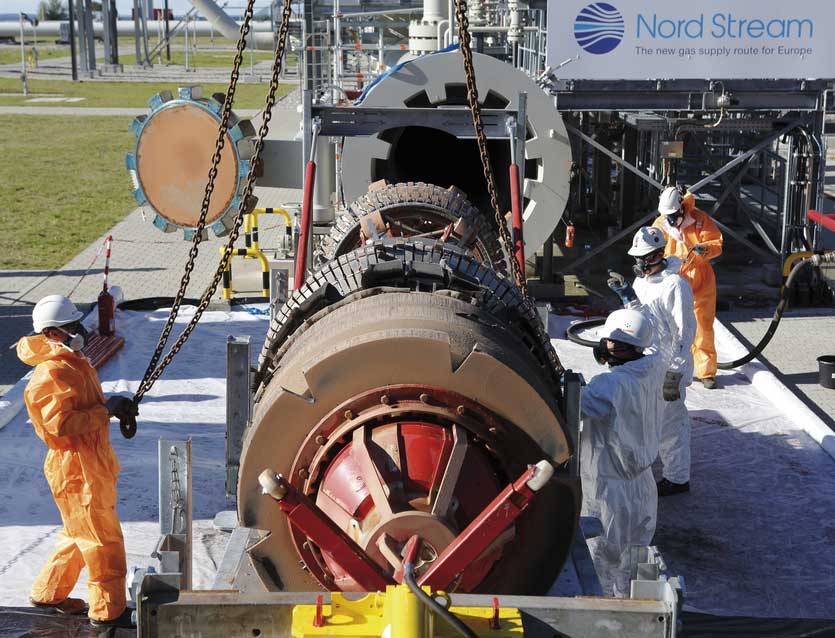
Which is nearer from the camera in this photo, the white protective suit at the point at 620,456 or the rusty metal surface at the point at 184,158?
the white protective suit at the point at 620,456

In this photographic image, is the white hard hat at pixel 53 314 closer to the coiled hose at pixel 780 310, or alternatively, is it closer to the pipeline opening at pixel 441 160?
the coiled hose at pixel 780 310

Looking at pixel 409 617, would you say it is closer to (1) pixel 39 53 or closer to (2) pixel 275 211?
(2) pixel 275 211

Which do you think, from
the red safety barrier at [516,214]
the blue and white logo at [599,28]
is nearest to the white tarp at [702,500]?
the red safety barrier at [516,214]

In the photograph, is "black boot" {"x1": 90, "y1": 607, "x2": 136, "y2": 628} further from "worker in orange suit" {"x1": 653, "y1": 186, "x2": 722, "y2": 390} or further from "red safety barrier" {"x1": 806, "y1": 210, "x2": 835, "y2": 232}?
"red safety barrier" {"x1": 806, "y1": 210, "x2": 835, "y2": 232}

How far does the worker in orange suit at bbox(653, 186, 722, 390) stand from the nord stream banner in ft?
6.61

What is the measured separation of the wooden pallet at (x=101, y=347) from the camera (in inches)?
354

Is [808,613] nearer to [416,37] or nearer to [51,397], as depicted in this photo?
[51,397]

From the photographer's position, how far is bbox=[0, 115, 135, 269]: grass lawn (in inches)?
573

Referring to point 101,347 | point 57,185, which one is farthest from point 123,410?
point 57,185

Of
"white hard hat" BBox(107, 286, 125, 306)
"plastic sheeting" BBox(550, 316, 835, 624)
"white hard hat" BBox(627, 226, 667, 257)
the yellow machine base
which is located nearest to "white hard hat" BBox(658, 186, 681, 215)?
"plastic sheeting" BBox(550, 316, 835, 624)

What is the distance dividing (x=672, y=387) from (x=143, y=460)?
135 inches

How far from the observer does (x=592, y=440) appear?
213 inches

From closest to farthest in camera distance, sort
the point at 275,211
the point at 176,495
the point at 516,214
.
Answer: the point at 176,495 < the point at 516,214 < the point at 275,211

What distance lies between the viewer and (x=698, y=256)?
8680 millimetres
